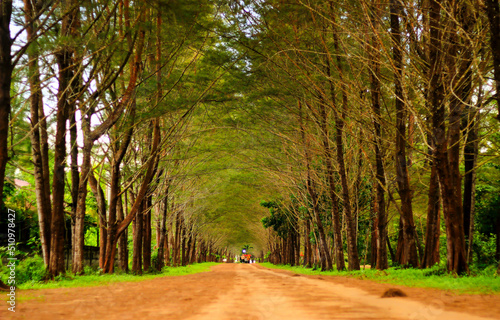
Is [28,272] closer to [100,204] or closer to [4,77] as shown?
[100,204]

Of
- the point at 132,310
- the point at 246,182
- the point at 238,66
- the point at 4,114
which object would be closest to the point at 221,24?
the point at 238,66

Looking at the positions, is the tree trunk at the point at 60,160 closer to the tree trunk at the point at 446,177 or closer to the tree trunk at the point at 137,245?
the tree trunk at the point at 137,245

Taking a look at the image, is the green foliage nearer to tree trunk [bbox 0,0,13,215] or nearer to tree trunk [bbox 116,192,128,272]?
tree trunk [bbox 0,0,13,215]

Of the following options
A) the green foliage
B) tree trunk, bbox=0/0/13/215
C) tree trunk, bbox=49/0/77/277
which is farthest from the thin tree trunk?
the green foliage

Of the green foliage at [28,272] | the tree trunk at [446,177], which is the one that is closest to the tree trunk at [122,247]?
the green foliage at [28,272]

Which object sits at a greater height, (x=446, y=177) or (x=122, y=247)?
(x=446, y=177)

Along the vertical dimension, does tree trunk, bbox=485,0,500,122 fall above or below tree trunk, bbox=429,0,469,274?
above

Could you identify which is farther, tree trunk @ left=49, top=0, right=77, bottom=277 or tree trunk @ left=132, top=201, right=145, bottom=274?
tree trunk @ left=132, top=201, right=145, bottom=274

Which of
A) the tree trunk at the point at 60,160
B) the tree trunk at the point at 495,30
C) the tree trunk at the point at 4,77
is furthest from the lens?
the tree trunk at the point at 60,160

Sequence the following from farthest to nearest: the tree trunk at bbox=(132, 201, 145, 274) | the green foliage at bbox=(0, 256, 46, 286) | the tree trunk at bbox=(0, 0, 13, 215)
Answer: the tree trunk at bbox=(132, 201, 145, 274), the green foliage at bbox=(0, 256, 46, 286), the tree trunk at bbox=(0, 0, 13, 215)

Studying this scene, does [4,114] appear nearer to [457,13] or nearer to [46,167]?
[46,167]

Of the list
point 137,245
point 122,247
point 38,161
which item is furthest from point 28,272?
point 137,245

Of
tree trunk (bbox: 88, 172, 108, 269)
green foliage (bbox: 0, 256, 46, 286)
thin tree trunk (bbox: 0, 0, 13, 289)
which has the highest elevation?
thin tree trunk (bbox: 0, 0, 13, 289)

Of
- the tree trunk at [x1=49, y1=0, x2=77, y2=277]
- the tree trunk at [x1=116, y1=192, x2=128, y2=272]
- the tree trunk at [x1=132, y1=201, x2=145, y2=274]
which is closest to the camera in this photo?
the tree trunk at [x1=49, y1=0, x2=77, y2=277]
